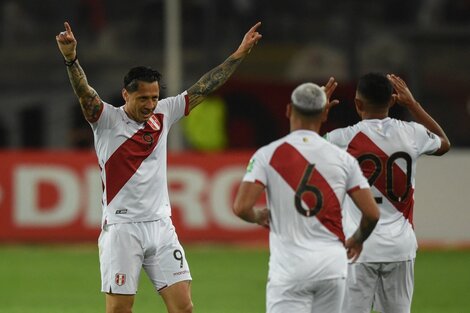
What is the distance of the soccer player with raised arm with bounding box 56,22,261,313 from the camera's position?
848cm

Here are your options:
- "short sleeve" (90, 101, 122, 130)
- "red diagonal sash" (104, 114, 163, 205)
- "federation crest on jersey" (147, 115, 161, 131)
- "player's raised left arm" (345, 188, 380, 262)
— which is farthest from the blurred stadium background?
"player's raised left arm" (345, 188, 380, 262)

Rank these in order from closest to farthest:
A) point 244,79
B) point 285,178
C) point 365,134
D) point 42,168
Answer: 1. point 285,178
2. point 365,134
3. point 42,168
4. point 244,79

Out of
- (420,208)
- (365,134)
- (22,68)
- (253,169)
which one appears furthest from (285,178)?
(22,68)

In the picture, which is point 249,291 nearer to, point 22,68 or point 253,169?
point 253,169

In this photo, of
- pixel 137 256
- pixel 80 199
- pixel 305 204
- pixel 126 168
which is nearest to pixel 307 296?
pixel 305 204

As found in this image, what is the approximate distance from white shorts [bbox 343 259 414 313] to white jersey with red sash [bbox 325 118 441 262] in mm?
71

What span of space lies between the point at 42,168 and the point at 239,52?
35.4 feet

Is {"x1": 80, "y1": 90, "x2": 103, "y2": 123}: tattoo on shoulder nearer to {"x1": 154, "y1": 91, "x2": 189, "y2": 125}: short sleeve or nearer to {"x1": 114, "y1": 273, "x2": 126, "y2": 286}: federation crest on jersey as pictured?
{"x1": 154, "y1": 91, "x2": 189, "y2": 125}: short sleeve

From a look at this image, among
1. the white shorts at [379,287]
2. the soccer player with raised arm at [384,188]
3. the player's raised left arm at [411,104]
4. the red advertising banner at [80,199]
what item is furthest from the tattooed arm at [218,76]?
the red advertising banner at [80,199]

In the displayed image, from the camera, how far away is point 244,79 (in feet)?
81.3

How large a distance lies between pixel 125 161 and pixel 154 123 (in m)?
0.40

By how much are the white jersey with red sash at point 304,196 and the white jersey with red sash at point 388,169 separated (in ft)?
3.81

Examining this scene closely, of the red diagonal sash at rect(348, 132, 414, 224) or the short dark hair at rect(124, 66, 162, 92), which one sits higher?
the short dark hair at rect(124, 66, 162, 92)

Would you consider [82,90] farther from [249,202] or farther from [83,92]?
[249,202]
